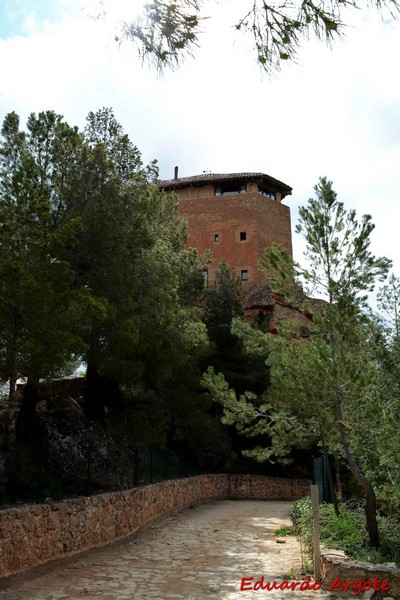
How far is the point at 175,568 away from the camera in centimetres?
938

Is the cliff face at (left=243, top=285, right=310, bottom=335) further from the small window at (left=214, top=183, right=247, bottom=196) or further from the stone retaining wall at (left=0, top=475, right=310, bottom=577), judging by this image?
the stone retaining wall at (left=0, top=475, right=310, bottom=577)

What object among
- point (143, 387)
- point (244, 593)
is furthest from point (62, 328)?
point (143, 387)

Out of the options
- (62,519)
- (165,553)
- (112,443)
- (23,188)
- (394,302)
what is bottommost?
(165,553)

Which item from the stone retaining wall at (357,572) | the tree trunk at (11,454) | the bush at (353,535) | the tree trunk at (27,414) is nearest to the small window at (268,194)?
the tree trunk at (27,414)

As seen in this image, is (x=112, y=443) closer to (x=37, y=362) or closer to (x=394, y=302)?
(x=37, y=362)

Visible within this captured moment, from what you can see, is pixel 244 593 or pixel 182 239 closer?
pixel 244 593

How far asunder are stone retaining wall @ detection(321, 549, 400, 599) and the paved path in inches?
13.8

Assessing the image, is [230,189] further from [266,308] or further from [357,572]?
[357,572]

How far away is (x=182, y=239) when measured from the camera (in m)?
24.6

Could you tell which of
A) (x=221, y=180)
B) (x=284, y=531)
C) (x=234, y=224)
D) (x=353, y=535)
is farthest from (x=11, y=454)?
(x=221, y=180)

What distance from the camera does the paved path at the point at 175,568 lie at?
296 inches

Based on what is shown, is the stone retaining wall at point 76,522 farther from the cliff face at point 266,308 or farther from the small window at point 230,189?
the small window at point 230,189

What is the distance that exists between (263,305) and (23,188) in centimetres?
2961

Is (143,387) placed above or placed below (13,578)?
above
